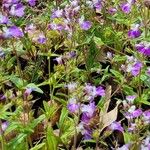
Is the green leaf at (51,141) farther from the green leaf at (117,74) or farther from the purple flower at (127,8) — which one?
the purple flower at (127,8)

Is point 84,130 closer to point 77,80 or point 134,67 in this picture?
point 134,67

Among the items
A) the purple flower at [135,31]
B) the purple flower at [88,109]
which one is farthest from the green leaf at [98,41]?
the purple flower at [88,109]

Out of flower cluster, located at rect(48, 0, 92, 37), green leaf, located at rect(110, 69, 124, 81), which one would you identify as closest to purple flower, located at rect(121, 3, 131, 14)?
flower cluster, located at rect(48, 0, 92, 37)

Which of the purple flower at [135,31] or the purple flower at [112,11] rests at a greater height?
the purple flower at [135,31]

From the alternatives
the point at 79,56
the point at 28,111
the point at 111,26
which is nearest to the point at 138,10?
the point at 111,26

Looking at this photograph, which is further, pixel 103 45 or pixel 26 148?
pixel 103 45

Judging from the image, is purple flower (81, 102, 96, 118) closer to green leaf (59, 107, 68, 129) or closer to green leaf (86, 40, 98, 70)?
green leaf (59, 107, 68, 129)

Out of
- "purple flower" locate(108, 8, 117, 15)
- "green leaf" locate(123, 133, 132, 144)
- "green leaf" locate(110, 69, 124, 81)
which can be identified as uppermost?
"purple flower" locate(108, 8, 117, 15)

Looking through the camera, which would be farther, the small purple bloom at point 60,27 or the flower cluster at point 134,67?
the small purple bloom at point 60,27

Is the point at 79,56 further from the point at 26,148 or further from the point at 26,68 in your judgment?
the point at 26,148
